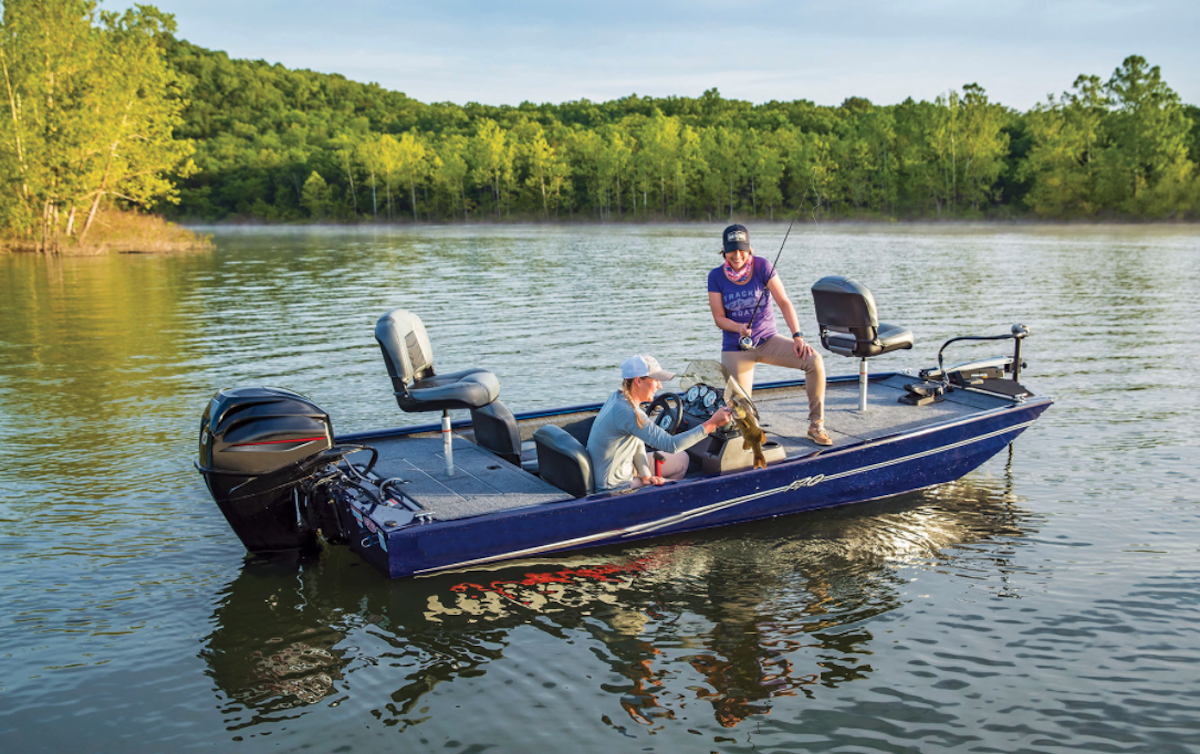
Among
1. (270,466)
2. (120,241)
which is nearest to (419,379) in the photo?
(270,466)

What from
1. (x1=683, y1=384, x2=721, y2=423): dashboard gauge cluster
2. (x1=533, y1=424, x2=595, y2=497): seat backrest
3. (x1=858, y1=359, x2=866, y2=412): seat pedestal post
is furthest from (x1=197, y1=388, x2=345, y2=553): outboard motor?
(x1=858, y1=359, x2=866, y2=412): seat pedestal post

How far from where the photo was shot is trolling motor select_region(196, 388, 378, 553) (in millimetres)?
5750

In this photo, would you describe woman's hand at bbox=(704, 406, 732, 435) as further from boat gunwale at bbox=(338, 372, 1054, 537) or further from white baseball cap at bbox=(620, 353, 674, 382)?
boat gunwale at bbox=(338, 372, 1054, 537)

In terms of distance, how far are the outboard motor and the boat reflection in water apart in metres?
0.48

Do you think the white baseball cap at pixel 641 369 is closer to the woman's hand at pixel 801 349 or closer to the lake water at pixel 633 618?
the lake water at pixel 633 618

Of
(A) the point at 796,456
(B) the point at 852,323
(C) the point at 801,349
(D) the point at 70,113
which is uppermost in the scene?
(D) the point at 70,113

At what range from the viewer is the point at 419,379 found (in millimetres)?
7000

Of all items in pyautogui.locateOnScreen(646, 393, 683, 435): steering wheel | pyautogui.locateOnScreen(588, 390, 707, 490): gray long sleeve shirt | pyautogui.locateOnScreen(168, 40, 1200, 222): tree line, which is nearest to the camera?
pyautogui.locateOnScreen(588, 390, 707, 490): gray long sleeve shirt

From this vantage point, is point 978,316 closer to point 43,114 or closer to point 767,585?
point 767,585

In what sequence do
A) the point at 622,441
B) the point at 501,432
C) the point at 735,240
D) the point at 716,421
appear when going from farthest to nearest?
the point at 501,432
the point at 735,240
the point at 622,441
the point at 716,421

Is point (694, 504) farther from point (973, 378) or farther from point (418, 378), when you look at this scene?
point (973, 378)

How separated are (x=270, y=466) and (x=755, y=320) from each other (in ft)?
13.3

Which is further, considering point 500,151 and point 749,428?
point 500,151

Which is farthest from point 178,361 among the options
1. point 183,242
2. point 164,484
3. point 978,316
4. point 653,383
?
point 183,242
